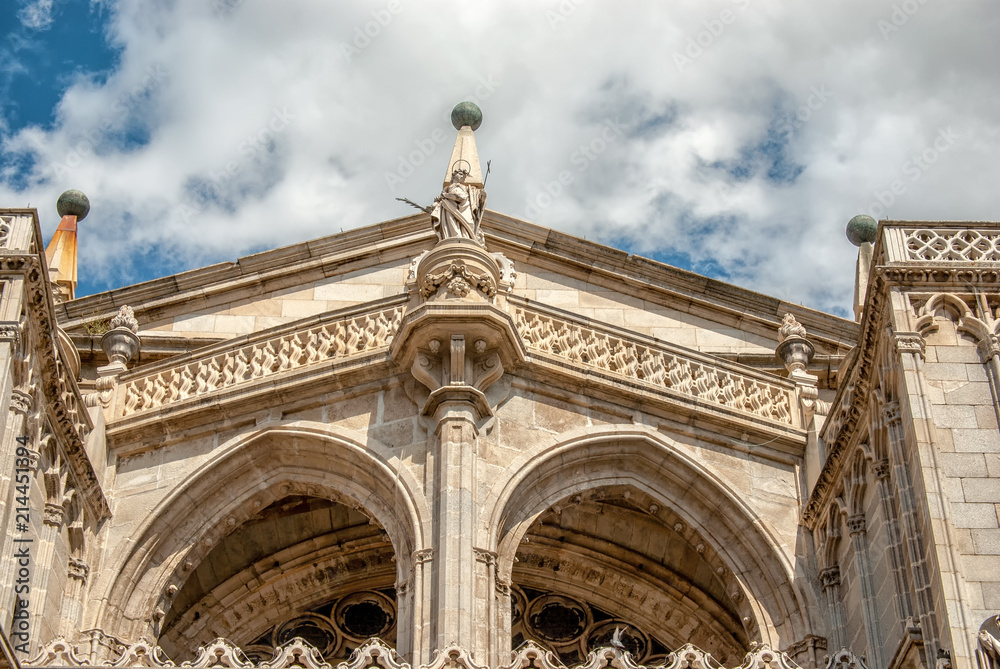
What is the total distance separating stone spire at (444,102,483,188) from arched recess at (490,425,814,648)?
6.84 m

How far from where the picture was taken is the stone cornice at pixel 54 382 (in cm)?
1692

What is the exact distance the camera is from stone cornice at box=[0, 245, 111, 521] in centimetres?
1692

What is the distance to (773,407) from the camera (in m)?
20.3

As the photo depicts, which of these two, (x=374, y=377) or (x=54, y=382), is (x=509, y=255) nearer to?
(x=374, y=377)

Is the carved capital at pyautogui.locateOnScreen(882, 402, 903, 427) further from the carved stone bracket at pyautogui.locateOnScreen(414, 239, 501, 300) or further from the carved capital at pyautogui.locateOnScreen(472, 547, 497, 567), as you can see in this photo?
the carved stone bracket at pyautogui.locateOnScreen(414, 239, 501, 300)

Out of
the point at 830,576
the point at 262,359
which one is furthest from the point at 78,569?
the point at 830,576

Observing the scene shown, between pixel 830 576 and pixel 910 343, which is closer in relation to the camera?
pixel 910 343

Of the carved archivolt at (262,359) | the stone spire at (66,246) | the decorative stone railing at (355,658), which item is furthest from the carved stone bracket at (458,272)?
the stone spire at (66,246)

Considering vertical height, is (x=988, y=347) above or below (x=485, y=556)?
above

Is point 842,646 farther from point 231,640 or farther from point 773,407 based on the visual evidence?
point 231,640

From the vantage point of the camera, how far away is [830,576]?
1841 cm

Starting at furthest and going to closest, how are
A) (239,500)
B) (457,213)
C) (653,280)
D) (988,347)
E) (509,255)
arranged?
1. (509,255)
2. (653,280)
3. (457,213)
4. (239,500)
5. (988,347)

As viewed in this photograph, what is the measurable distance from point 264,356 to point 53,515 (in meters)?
3.69

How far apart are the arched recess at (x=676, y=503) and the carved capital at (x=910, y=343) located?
3.57 meters
